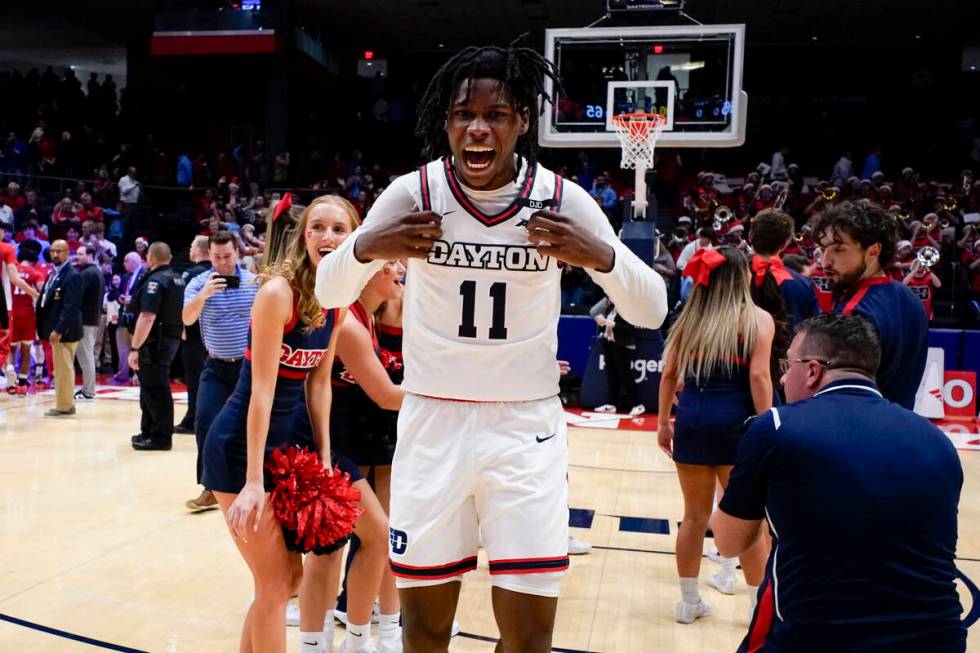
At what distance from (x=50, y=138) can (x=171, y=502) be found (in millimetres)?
15057

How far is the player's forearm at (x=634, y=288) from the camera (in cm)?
205

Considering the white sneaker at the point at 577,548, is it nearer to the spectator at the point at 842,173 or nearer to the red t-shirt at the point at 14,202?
the spectator at the point at 842,173

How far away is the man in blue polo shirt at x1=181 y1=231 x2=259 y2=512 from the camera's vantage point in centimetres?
466

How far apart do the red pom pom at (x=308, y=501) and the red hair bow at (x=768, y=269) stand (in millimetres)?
2260

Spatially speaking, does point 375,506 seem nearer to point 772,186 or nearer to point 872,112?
point 772,186

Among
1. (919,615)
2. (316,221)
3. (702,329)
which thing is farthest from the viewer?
(702,329)

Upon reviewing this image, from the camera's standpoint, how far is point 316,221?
279 cm

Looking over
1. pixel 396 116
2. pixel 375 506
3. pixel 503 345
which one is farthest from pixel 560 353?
pixel 396 116

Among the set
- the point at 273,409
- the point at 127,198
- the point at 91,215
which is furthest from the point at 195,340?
the point at 127,198

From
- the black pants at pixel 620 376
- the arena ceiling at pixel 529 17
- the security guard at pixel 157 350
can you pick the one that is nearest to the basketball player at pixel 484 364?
the security guard at pixel 157 350

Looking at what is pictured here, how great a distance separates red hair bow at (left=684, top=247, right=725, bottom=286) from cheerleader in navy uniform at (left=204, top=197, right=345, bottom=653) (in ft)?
5.44

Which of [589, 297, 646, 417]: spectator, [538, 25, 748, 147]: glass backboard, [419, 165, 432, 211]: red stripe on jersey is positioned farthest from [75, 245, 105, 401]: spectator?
[419, 165, 432, 211]: red stripe on jersey

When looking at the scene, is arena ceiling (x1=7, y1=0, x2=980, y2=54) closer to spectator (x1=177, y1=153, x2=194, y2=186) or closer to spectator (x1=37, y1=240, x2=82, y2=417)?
spectator (x1=177, y1=153, x2=194, y2=186)

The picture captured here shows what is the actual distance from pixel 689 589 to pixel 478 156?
2421 mm
